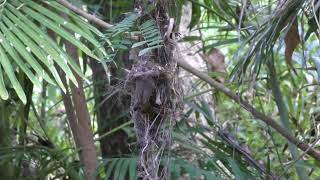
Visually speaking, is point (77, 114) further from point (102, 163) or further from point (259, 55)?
point (259, 55)

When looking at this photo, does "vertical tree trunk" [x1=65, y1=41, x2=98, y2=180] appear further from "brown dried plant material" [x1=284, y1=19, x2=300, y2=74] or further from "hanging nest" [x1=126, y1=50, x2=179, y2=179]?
"brown dried plant material" [x1=284, y1=19, x2=300, y2=74]

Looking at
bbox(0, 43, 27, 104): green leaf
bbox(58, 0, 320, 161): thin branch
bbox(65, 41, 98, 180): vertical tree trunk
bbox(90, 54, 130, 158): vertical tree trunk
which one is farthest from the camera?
bbox(90, 54, 130, 158): vertical tree trunk

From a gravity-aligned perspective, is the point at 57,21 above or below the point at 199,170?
above

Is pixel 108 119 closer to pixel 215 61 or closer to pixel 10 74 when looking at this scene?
pixel 215 61

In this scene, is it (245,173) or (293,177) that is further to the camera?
(293,177)

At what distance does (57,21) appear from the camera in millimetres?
838

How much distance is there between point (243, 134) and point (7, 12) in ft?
4.01

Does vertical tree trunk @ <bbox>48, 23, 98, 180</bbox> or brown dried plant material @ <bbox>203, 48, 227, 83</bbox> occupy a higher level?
brown dried plant material @ <bbox>203, 48, 227, 83</bbox>

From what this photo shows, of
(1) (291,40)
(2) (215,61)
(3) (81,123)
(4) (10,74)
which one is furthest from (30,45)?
(2) (215,61)

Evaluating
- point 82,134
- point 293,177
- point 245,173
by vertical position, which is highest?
point 82,134

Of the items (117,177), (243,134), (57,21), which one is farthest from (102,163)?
(243,134)

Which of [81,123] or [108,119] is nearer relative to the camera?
[81,123]

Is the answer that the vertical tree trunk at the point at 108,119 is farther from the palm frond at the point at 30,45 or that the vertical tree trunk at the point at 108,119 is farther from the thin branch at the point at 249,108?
the palm frond at the point at 30,45

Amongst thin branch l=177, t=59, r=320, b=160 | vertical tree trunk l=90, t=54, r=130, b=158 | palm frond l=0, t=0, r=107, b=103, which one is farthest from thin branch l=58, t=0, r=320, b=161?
vertical tree trunk l=90, t=54, r=130, b=158
